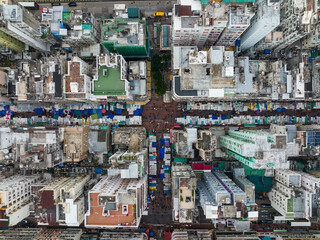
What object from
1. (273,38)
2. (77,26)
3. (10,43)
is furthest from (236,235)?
(10,43)

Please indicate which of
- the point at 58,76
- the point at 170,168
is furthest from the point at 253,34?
the point at 58,76

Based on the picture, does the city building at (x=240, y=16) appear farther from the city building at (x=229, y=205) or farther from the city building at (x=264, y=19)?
the city building at (x=229, y=205)

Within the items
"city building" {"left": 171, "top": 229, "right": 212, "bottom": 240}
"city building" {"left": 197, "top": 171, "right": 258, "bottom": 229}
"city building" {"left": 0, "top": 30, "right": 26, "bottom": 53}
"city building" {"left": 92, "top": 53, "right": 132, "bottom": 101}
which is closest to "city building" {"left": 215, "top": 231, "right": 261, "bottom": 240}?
"city building" {"left": 171, "top": 229, "right": 212, "bottom": 240}

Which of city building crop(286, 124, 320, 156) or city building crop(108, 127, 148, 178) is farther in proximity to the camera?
city building crop(286, 124, 320, 156)

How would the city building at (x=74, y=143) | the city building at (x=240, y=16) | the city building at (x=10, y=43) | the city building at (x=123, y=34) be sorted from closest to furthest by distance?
the city building at (x=240, y=16) → the city building at (x=10, y=43) → the city building at (x=123, y=34) → the city building at (x=74, y=143)

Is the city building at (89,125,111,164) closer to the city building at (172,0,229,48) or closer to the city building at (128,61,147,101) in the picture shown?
the city building at (128,61,147,101)

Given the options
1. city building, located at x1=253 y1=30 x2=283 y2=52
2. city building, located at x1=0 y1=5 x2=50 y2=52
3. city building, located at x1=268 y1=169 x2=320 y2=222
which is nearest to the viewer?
city building, located at x1=0 y1=5 x2=50 y2=52

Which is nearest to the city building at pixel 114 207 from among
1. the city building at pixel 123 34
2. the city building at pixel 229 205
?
the city building at pixel 229 205

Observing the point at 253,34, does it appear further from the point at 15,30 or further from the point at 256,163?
the point at 15,30
